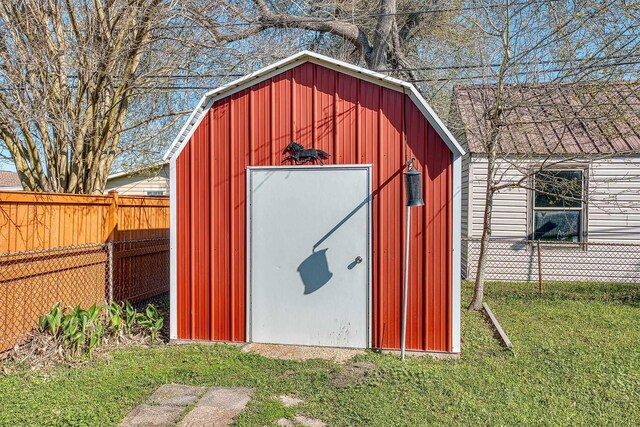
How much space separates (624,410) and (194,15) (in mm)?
7562

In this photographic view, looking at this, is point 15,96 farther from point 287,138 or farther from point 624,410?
point 624,410

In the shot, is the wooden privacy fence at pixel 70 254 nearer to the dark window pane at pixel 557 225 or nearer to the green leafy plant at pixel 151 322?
the green leafy plant at pixel 151 322

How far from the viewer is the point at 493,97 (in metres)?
8.00

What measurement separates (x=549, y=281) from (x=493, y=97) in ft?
13.0

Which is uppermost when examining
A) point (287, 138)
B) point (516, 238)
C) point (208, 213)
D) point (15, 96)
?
point (15, 96)

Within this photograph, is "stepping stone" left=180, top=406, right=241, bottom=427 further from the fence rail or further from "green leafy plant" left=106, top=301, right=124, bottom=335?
the fence rail

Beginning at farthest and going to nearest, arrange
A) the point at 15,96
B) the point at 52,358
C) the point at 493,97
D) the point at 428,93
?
the point at 428,93 → the point at 493,97 → the point at 15,96 → the point at 52,358

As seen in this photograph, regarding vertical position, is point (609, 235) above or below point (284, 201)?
below

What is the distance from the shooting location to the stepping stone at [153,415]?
11.4ft

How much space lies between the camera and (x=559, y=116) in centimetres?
773

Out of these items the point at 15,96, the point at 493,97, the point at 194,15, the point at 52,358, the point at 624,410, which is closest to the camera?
the point at 624,410

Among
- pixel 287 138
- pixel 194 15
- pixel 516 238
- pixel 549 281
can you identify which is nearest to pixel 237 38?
pixel 194 15

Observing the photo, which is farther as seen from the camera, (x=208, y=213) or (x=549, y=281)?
(x=549, y=281)

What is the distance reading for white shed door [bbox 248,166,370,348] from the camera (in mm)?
5137
